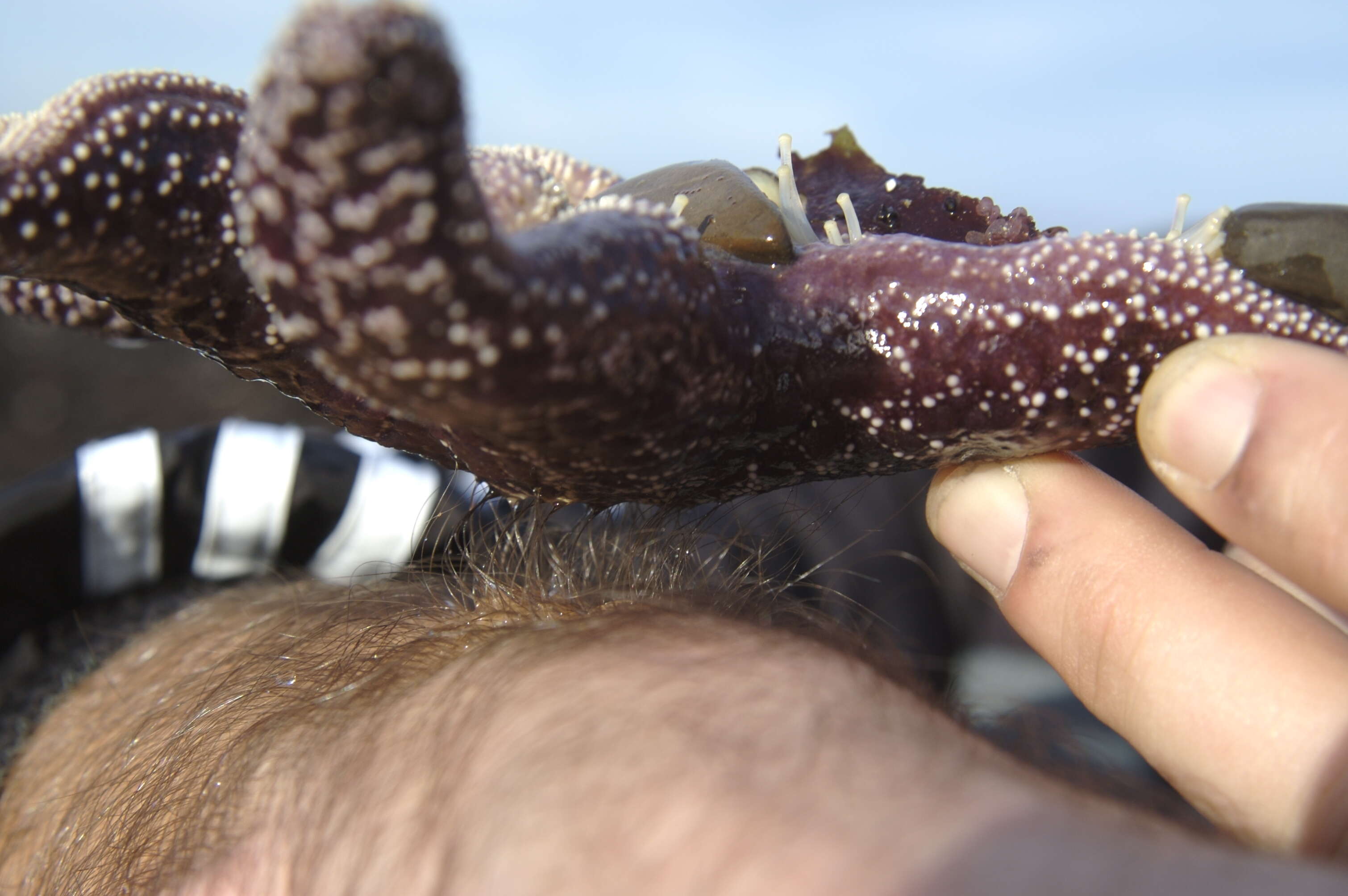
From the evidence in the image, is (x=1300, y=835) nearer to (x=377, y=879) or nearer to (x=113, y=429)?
(x=377, y=879)

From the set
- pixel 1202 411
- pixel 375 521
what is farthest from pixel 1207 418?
pixel 375 521

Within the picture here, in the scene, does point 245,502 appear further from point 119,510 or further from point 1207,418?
point 1207,418

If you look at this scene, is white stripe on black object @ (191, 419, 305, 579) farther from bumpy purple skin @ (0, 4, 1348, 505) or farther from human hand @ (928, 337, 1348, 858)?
human hand @ (928, 337, 1348, 858)

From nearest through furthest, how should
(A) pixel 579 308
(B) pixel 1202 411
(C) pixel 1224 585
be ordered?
(A) pixel 579 308
(B) pixel 1202 411
(C) pixel 1224 585

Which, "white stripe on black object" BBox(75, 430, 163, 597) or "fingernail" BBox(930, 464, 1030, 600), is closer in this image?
"fingernail" BBox(930, 464, 1030, 600)

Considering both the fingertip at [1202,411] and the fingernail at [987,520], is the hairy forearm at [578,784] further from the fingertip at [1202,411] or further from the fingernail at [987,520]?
the fingertip at [1202,411]

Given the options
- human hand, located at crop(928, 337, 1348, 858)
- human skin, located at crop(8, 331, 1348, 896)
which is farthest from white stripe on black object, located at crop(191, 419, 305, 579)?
human hand, located at crop(928, 337, 1348, 858)
